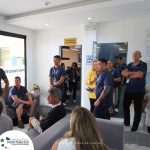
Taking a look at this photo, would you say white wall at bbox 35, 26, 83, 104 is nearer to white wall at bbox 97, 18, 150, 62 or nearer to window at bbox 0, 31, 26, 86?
window at bbox 0, 31, 26, 86

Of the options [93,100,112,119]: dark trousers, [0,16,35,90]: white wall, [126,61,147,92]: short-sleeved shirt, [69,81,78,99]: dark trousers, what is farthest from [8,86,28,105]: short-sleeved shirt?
[126,61,147,92]: short-sleeved shirt

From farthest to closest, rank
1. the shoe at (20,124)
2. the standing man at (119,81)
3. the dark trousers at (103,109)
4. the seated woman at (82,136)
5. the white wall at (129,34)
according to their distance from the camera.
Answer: the standing man at (119,81), the white wall at (129,34), the shoe at (20,124), the dark trousers at (103,109), the seated woman at (82,136)

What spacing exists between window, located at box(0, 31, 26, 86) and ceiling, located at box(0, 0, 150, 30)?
591mm

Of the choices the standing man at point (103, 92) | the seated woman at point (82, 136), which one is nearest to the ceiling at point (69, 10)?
the standing man at point (103, 92)

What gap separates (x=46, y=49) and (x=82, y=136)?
4.67m

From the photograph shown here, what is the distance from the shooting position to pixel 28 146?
4.02 feet

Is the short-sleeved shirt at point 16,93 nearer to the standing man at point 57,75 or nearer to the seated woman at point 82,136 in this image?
the standing man at point 57,75

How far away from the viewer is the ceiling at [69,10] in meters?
3.29

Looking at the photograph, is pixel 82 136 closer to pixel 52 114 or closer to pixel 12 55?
pixel 52 114

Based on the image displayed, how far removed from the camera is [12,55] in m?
5.19

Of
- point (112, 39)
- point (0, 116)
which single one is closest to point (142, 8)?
point (112, 39)

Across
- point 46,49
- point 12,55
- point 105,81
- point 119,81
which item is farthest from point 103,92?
point 12,55

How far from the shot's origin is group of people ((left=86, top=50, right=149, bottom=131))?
3.03 m

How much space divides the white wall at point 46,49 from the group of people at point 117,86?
1760mm
